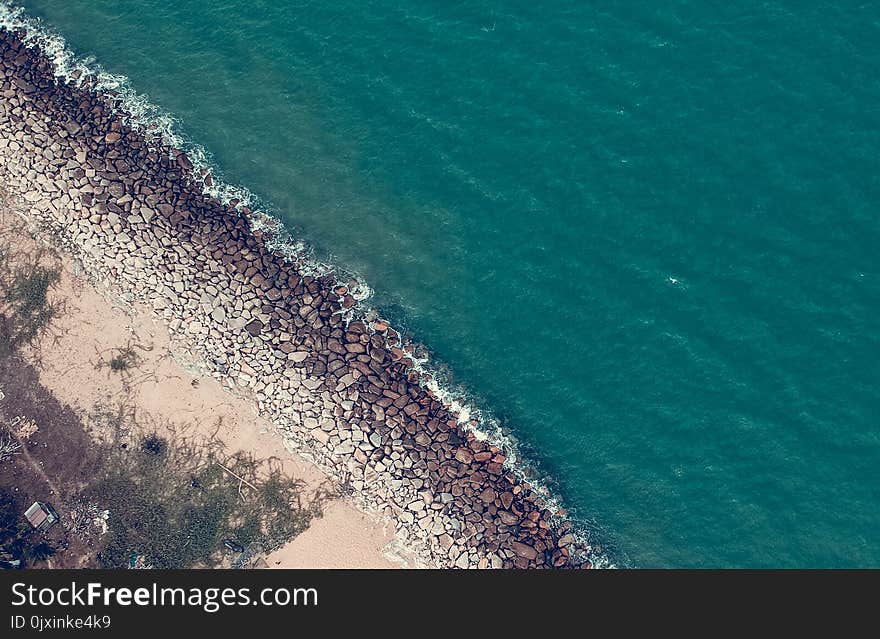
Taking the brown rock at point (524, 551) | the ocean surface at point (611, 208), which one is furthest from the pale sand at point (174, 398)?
the ocean surface at point (611, 208)

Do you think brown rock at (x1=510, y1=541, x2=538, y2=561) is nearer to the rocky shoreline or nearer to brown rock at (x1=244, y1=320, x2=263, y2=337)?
the rocky shoreline

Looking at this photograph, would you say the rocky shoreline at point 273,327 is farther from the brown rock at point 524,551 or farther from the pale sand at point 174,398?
the pale sand at point 174,398

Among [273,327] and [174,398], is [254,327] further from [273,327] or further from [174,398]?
[174,398]

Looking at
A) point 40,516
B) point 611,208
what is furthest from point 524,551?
point 40,516

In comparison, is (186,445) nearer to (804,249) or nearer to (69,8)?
(69,8)

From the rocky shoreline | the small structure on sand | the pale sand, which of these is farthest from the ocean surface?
the small structure on sand
